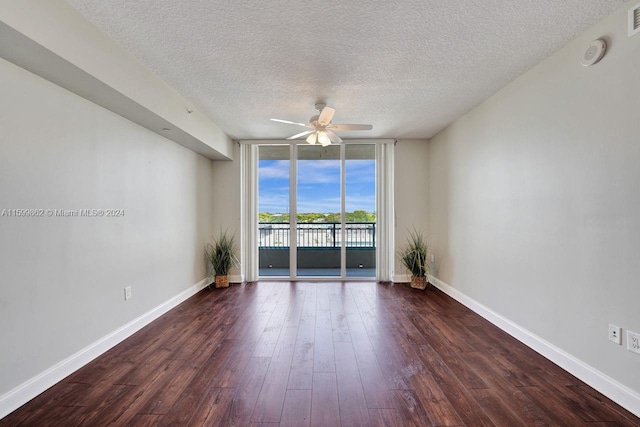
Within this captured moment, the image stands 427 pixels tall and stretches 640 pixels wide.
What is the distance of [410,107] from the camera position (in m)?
3.52

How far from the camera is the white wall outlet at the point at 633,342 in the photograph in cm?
174

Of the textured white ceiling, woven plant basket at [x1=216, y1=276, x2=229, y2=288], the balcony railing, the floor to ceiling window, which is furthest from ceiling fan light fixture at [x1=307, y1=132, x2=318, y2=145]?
woven plant basket at [x1=216, y1=276, x2=229, y2=288]

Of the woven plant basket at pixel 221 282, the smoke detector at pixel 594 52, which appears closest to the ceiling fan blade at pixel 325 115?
the smoke detector at pixel 594 52

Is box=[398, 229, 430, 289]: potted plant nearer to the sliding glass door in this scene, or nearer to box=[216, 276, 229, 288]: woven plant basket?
the sliding glass door

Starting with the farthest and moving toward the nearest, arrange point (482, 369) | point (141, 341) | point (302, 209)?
1. point (302, 209)
2. point (141, 341)
3. point (482, 369)

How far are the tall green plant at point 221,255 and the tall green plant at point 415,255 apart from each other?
2887 millimetres

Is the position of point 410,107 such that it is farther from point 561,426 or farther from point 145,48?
point 561,426

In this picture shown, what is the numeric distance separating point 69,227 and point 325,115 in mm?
2459

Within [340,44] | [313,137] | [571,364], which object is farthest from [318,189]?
[571,364]

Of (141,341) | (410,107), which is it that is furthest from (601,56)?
(141,341)

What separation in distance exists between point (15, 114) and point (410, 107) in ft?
11.5

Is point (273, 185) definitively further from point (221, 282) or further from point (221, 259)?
point (221, 282)

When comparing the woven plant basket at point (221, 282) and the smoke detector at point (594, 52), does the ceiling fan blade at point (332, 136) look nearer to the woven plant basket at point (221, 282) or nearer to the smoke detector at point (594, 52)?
the smoke detector at point (594, 52)

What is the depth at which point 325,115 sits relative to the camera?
10.2 ft
